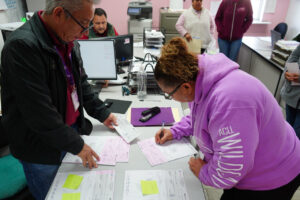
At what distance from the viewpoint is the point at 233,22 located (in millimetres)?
3619

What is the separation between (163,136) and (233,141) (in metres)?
0.55

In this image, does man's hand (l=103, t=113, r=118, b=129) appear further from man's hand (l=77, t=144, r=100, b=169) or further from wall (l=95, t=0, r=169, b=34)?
wall (l=95, t=0, r=169, b=34)

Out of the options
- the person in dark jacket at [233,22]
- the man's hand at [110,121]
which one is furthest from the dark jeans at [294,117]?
the person in dark jacket at [233,22]

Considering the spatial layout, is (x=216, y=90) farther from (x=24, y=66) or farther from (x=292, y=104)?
(x=292, y=104)

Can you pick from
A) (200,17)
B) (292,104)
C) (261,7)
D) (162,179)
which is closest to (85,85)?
(162,179)

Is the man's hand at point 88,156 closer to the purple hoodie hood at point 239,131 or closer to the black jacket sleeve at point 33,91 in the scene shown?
the black jacket sleeve at point 33,91

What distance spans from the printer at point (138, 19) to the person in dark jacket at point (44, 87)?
9.63ft

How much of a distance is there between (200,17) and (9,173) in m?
3.23

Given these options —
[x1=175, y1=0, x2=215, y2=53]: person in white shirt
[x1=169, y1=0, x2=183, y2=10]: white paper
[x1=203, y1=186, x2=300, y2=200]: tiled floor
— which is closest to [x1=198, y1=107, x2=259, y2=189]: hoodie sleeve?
[x1=203, y1=186, x2=300, y2=200]: tiled floor

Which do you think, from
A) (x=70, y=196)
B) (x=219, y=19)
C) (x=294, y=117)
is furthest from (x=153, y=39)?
(x=70, y=196)

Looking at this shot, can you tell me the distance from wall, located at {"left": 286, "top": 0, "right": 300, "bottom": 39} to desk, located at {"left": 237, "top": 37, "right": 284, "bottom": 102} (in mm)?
1006

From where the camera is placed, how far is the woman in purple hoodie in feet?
2.50

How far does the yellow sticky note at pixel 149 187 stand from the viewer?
0.98 meters

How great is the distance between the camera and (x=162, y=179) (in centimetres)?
104
